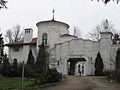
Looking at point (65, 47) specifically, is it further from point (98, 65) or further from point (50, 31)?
point (98, 65)

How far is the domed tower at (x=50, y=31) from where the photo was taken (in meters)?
52.6

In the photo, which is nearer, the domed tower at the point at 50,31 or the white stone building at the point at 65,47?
the white stone building at the point at 65,47

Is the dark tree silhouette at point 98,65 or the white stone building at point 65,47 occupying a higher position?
the white stone building at point 65,47

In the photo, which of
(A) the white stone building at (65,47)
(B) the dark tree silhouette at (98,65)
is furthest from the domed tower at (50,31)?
(B) the dark tree silhouette at (98,65)

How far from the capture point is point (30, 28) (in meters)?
57.8

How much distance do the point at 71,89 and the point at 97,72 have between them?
22.6 m

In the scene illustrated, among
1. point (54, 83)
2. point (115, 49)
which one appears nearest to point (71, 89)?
point (54, 83)

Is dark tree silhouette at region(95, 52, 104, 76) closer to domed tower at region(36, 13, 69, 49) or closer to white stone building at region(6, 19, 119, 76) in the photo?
white stone building at region(6, 19, 119, 76)

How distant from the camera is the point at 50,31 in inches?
2071

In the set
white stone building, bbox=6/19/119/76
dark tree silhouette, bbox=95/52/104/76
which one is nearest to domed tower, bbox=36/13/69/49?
white stone building, bbox=6/19/119/76

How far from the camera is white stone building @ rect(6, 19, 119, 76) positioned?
155 feet

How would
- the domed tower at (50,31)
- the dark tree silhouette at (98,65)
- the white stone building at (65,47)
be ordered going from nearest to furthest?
the dark tree silhouette at (98,65)
the white stone building at (65,47)
the domed tower at (50,31)

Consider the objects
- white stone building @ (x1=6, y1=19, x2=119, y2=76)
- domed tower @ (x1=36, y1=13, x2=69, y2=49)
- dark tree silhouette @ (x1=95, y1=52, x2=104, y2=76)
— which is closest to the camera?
dark tree silhouette @ (x1=95, y1=52, x2=104, y2=76)

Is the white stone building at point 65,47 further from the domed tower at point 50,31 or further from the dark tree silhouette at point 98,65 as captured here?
the dark tree silhouette at point 98,65
